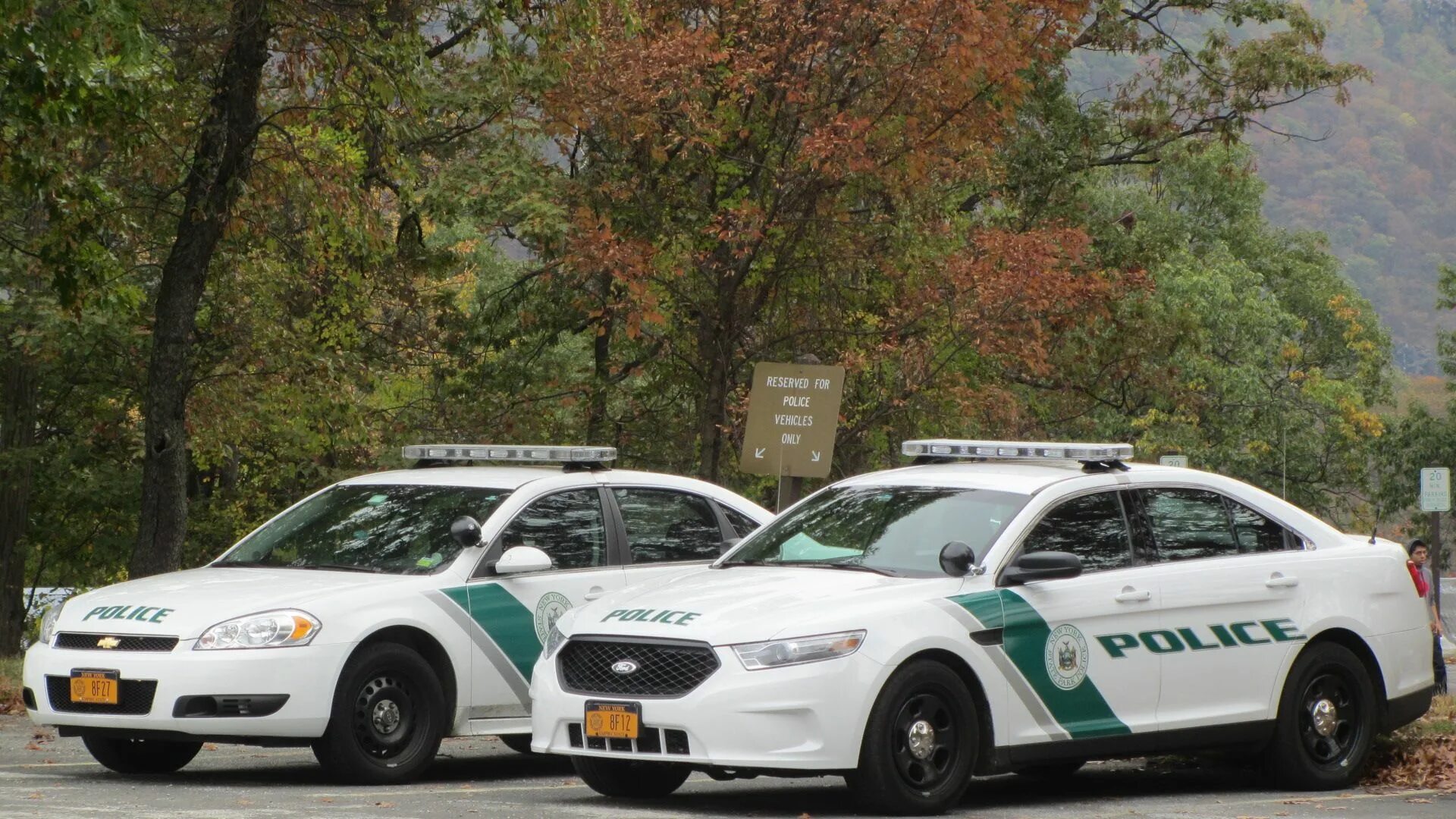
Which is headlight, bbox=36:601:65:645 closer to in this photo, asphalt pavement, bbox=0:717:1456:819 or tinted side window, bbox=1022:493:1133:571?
asphalt pavement, bbox=0:717:1456:819

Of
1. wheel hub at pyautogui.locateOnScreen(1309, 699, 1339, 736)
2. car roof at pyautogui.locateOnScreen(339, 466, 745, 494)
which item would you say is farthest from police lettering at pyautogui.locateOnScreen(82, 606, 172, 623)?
wheel hub at pyautogui.locateOnScreen(1309, 699, 1339, 736)

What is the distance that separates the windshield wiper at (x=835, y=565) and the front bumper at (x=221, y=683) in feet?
7.08

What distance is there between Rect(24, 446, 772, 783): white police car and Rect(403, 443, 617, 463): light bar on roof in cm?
1

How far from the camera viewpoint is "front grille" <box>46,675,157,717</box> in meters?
9.60

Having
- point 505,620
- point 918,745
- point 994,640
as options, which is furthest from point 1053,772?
point 505,620

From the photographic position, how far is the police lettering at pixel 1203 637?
9672 millimetres

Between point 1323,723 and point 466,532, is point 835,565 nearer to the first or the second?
point 466,532

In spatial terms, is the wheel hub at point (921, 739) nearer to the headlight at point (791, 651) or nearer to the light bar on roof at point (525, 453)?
the headlight at point (791, 651)

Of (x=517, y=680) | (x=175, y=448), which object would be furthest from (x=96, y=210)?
(x=517, y=680)

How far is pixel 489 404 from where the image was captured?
25906mm

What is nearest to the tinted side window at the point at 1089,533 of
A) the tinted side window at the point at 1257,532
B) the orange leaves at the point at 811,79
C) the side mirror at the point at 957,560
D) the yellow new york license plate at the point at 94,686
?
the side mirror at the point at 957,560

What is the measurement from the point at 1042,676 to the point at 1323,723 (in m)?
2.04

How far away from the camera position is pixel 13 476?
1128 inches

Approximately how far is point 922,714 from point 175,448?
897 centimetres
